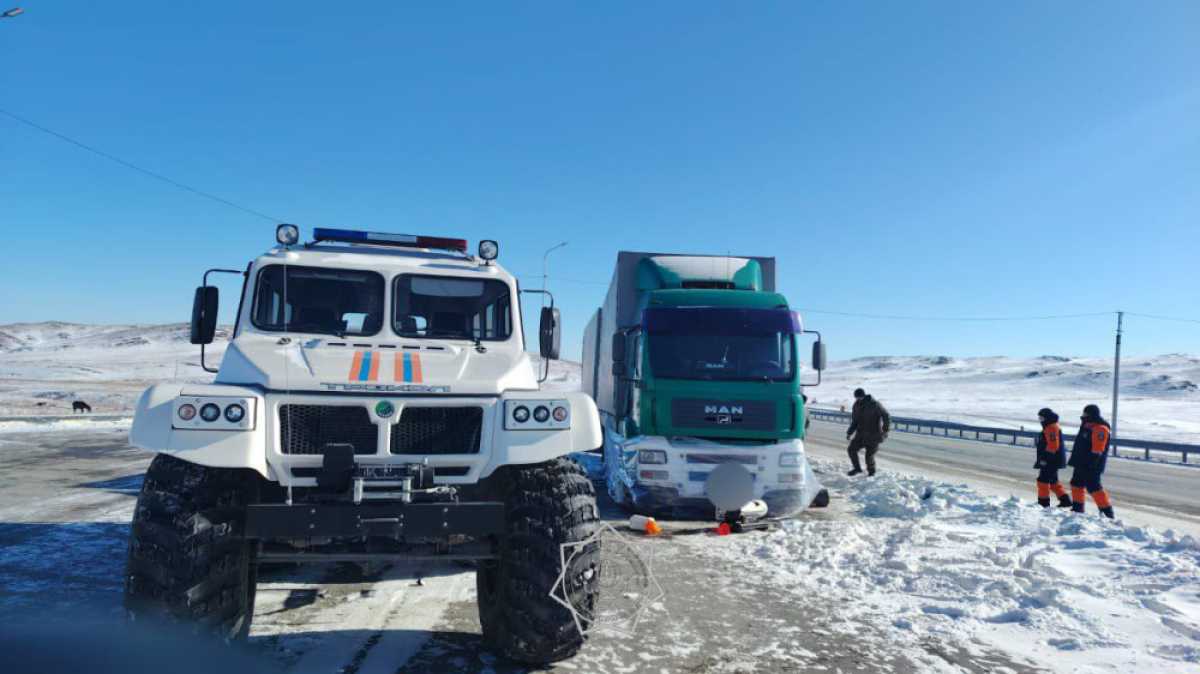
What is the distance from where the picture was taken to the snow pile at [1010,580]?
17.0 feet

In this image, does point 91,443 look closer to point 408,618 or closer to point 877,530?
point 408,618

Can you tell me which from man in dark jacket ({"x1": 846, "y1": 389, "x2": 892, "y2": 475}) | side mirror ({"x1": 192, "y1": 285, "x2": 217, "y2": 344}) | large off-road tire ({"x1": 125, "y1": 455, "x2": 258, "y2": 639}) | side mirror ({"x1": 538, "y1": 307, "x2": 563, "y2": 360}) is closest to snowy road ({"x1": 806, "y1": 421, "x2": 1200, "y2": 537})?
man in dark jacket ({"x1": 846, "y1": 389, "x2": 892, "y2": 475})

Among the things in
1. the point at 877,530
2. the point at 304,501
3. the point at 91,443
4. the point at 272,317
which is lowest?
the point at 91,443

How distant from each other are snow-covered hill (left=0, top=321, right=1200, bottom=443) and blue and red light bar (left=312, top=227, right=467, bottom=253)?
30.3 meters

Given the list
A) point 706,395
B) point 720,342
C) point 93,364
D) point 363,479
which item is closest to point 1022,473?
point 720,342

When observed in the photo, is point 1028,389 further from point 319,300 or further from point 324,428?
point 324,428

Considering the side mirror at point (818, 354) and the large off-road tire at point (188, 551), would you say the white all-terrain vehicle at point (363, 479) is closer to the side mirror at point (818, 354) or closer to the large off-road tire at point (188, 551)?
the large off-road tire at point (188, 551)

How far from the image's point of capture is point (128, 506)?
9984 millimetres

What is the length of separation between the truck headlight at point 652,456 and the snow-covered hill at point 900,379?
29421mm

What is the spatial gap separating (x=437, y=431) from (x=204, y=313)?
99.4 inches

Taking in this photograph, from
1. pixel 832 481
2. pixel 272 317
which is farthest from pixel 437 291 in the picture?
pixel 832 481

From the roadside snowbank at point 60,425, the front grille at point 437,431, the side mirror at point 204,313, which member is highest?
the side mirror at point 204,313

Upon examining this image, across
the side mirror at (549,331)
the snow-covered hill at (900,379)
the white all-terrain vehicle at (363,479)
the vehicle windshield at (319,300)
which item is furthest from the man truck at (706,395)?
the snow-covered hill at (900,379)

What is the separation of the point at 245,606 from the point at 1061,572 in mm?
6788
